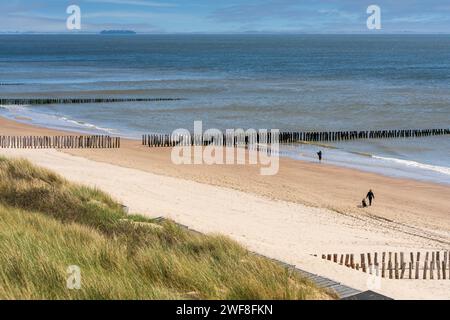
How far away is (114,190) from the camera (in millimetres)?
22797

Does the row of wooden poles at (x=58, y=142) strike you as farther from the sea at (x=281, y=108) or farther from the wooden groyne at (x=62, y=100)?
the wooden groyne at (x=62, y=100)

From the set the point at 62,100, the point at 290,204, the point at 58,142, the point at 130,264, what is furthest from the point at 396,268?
the point at 62,100

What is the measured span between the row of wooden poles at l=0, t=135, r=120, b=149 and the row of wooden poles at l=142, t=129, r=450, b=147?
8.20ft

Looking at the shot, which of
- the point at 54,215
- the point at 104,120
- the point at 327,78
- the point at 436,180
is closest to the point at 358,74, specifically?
the point at 327,78

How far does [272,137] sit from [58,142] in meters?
13.7

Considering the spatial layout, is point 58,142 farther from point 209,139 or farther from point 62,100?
point 62,100

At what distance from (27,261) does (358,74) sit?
347 feet

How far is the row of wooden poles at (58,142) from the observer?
3766 centimetres

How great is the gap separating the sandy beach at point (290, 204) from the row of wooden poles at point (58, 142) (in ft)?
5.14

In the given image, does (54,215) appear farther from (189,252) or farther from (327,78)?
(327,78)

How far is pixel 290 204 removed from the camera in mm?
24062

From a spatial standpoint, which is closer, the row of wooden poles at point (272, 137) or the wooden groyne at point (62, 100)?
the row of wooden poles at point (272, 137)

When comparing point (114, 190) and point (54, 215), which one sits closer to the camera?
point (54, 215)

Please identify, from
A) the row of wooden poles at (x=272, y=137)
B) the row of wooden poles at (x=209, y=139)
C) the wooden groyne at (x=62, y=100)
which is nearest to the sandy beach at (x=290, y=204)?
the row of wooden poles at (x=209, y=139)
